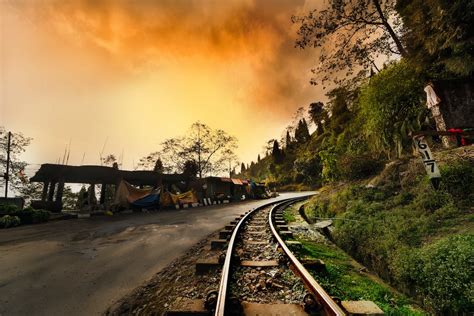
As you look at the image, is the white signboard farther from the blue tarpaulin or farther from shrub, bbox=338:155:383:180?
the blue tarpaulin

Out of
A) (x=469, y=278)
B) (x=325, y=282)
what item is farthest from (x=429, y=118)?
(x=325, y=282)

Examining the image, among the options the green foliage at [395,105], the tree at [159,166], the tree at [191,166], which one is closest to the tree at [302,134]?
the tree at [191,166]

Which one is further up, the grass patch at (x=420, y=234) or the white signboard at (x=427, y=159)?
the white signboard at (x=427, y=159)

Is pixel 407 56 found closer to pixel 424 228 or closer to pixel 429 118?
pixel 429 118

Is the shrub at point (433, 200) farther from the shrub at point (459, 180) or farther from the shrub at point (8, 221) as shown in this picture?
the shrub at point (8, 221)

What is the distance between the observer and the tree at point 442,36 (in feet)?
26.1

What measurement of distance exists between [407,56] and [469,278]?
12.6 meters

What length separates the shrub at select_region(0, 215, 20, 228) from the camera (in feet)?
33.8

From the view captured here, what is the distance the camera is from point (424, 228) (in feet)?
15.2

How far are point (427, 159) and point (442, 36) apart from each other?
6.58 m

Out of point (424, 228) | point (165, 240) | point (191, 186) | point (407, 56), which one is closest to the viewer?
point (424, 228)

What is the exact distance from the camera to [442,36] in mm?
8844

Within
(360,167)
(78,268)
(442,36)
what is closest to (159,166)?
(360,167)

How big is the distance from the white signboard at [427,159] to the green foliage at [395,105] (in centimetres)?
522
